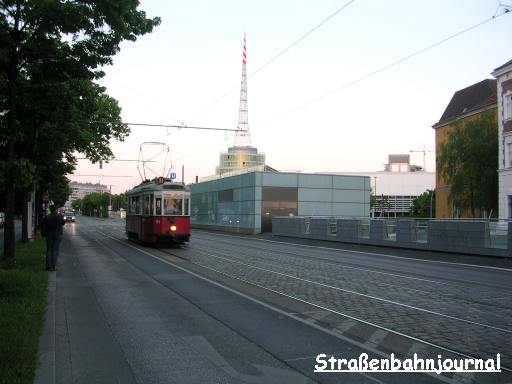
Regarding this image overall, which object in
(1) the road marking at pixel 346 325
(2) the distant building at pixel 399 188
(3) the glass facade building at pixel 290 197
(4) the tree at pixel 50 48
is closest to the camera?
(1) the road marking at pixel 346 325

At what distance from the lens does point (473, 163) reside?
46.1 m

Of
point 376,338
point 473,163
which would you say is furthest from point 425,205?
point 376,338

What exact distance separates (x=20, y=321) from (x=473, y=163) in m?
45.1

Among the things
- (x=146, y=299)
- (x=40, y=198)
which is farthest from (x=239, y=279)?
(x=40, y=198)

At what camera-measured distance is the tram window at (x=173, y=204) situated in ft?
81.7

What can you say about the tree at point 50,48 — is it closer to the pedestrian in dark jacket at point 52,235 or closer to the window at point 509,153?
the pedestrian in dark jacket at point 52,235

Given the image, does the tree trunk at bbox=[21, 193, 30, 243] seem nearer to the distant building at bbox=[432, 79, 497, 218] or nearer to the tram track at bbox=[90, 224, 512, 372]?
the tram track at bbox=[90, 224, 512, 372]

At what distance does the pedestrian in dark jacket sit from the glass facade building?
31516mm

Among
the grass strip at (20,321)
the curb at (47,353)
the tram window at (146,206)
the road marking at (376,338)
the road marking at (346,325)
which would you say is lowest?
the road marking at (346,325)

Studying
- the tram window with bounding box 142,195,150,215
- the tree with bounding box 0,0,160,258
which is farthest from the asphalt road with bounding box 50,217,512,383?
the tram window with bounding box 142,195,150,215

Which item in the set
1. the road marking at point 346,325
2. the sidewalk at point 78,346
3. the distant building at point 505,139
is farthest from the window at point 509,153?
the sidewalk at point 78,346

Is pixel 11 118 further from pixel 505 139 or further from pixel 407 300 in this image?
pixel 505 139

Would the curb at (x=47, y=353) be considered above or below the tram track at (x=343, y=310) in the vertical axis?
above

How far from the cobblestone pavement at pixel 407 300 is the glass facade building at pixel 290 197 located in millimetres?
28410
